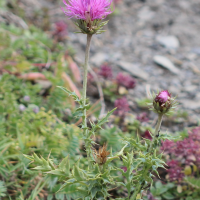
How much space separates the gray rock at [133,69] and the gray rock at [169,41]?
1.14 metres

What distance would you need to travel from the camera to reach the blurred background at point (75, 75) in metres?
2.42

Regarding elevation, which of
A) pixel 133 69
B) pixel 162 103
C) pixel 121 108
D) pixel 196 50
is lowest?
pixel 121 108

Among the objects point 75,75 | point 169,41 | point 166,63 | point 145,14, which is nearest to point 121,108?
point 75,75

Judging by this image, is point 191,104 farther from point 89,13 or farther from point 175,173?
point 89,13

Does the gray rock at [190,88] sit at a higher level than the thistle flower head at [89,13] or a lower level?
lower

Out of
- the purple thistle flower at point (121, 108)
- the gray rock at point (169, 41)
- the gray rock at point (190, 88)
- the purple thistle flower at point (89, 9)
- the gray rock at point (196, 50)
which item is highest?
the purple thistle flower at point (89, 9)

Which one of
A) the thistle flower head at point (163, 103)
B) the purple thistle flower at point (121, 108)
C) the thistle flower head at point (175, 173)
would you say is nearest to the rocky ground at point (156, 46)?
the purple thistle flower at point (121, 108)

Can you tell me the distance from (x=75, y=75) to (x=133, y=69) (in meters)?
1.29

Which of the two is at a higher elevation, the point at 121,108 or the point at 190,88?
the point at 190,88

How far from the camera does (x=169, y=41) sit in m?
5.44

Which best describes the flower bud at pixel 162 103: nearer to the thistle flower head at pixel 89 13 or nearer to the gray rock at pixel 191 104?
the thistle flower head at pixel 89 13

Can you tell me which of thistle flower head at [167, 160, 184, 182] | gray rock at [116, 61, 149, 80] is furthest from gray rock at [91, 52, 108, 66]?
thistle flower head at [167, 160, 184, 182]

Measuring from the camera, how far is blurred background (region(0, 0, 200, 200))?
2.42 meters

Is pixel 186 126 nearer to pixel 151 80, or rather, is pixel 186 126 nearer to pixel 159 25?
pixel 151 80
